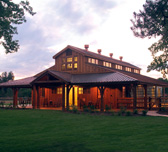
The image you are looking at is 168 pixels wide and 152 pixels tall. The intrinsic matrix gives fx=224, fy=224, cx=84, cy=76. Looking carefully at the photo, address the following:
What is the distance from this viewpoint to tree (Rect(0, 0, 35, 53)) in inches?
503

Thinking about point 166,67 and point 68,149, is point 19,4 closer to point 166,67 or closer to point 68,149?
point 68,149

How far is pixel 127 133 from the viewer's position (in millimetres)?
10078

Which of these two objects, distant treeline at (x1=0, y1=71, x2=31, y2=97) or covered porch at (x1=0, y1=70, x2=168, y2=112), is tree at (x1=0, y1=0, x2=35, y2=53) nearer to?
covered porch at (x1=0, y1=70, x2=168, y2=112)

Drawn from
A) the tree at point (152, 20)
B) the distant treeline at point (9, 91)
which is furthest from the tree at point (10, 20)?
the distant treeline at point (9, 91)

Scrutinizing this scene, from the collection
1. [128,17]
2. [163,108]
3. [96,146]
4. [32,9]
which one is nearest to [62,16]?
[32,9]

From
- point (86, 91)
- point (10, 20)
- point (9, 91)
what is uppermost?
point (10, 20)

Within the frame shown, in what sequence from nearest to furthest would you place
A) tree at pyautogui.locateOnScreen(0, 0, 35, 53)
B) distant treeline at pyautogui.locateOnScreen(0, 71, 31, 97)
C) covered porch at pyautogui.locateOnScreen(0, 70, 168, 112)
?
tree at pyautogui.locateOnScreen(0, 0, 35, 53), covered porch at pyautogui.locateOnScreen(0, 70, 168, 112), distant treeline at pyautogui.locateOnScreen(0, 71, 31, 97)

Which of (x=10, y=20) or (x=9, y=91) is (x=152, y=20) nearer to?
(x=10, y=20)

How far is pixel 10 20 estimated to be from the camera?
1365cm

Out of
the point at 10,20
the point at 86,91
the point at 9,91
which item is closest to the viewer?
the point at 10,20

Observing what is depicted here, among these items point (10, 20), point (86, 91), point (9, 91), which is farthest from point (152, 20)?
point (9, 91)

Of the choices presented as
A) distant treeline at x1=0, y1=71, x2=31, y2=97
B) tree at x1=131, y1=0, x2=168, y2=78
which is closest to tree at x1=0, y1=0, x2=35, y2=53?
tree at x1=131, y1=0, x2=168, y2=78

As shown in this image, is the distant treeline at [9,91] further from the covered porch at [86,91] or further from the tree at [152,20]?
the tree at [152,20]

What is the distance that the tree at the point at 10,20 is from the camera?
1277 cm
